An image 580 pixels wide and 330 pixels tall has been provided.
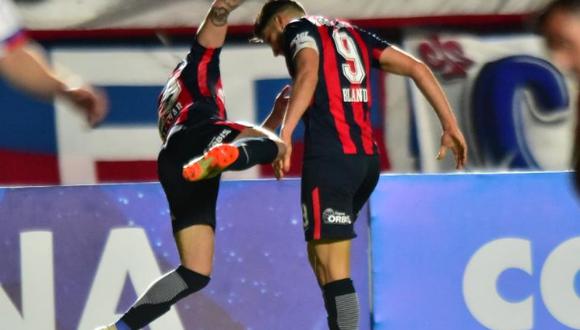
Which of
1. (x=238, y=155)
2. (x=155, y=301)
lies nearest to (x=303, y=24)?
(x=238, y=155)

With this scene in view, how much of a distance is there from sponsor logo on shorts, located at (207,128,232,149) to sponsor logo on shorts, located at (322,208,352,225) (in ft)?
1.59

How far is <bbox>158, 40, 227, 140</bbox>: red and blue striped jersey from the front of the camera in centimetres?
500

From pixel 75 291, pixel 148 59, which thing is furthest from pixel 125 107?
pixel 75 291

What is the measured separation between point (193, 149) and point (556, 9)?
2.33 meters

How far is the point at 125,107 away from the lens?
7594 millimetres

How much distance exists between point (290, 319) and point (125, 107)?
8.27 ft

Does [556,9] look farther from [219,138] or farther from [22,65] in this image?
[219,138]

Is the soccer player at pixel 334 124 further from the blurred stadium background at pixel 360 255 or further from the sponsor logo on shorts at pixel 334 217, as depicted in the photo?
the blurred stadium background at pixel 360 255

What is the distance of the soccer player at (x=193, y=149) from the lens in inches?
188

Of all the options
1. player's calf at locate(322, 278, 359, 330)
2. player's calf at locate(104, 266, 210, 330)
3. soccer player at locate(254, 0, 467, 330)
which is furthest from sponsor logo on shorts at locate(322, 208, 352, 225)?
player's calf at locate(104, 266, 210, 330)

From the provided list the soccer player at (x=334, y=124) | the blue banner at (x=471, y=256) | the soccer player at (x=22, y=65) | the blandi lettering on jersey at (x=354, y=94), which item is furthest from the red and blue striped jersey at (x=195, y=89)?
the soccer player at (x=22, y=65)

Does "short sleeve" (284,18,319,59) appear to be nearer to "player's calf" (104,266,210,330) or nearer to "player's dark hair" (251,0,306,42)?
"player's dark hair" (251,0,306,42)

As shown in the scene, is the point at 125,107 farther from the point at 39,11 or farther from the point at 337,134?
the point at 337,134

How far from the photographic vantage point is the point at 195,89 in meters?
5.03
